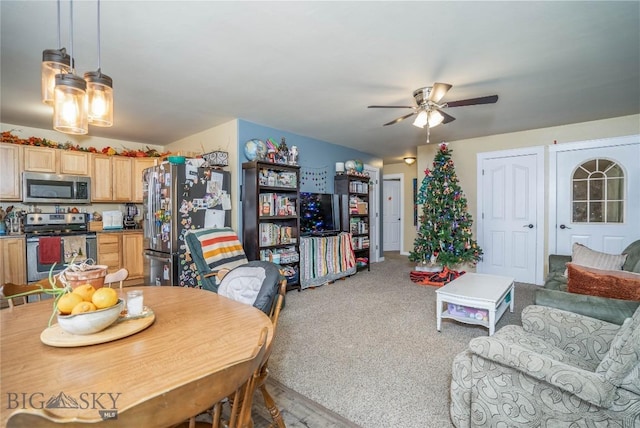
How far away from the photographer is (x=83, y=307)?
113 centimetres

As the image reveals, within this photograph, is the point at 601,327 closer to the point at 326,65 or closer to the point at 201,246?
the point at 326,65

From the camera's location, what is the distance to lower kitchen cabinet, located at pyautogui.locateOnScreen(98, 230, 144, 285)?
4.67 metres

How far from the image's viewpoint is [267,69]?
2.73m

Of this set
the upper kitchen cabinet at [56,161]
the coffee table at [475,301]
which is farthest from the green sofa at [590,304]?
the upper kitchen cabinet at [56,161]

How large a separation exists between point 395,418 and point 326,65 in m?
2.70

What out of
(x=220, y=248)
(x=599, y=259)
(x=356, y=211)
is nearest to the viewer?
(x=599, y=259)

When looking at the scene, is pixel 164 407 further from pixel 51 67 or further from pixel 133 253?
pixel 133 253

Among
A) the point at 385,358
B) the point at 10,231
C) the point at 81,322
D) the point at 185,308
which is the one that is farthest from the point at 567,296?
the point at 10,231

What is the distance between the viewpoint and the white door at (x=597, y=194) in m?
4.18

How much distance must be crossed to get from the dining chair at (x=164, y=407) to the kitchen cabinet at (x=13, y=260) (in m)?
4.65

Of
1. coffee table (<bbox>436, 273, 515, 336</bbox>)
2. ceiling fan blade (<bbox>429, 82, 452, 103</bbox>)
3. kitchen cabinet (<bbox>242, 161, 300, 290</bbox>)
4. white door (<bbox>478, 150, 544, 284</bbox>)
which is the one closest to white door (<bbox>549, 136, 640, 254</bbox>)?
white door (<bbox>478, 150, 544, 284</bbox>)

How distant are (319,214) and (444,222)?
2096mm

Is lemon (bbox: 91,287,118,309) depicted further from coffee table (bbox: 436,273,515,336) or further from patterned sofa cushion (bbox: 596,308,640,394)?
coffee table (bbox: 436,273,515,336)

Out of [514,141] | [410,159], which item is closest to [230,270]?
[514,141]
